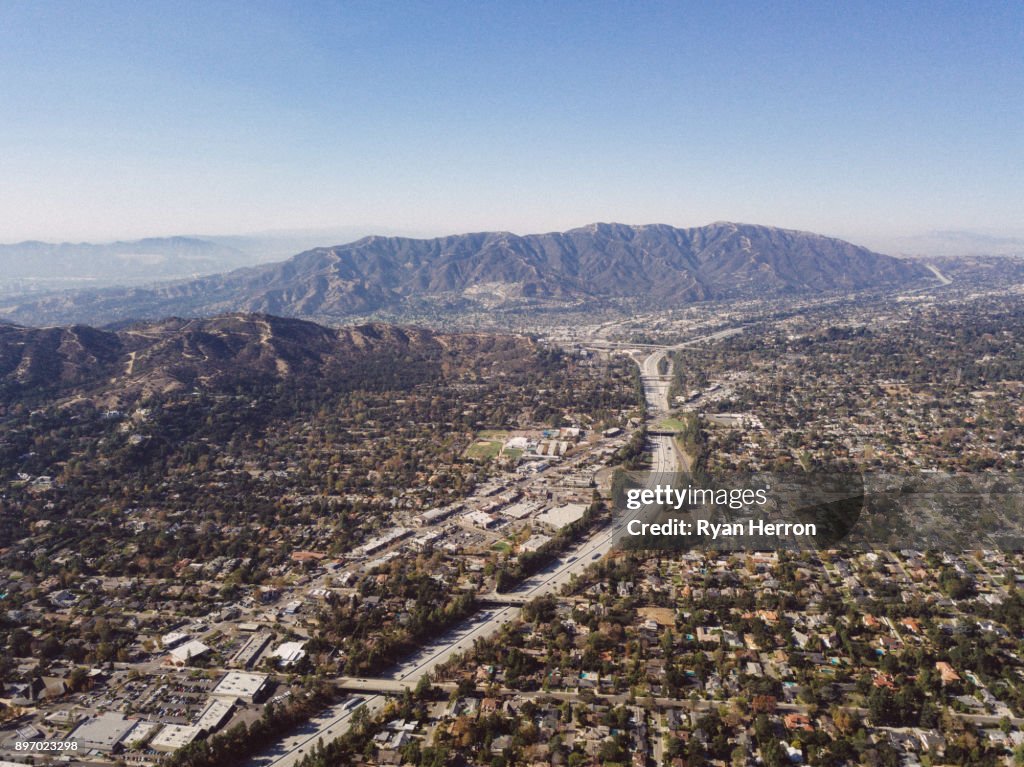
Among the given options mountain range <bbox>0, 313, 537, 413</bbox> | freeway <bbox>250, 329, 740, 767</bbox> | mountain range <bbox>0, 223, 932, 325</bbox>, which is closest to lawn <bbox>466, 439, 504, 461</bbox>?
freeway <bbox>250, 329, 740, 767</bbox>

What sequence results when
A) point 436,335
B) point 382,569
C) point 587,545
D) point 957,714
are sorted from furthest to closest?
point 436,335
point 587,545
point 382,569
point 957,714

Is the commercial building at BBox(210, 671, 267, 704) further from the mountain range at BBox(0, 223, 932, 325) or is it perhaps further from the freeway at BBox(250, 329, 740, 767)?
the mountain range at BBox(0, 223, 932, 325)

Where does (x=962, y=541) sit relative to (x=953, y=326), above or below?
below

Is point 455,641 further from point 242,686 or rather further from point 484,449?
point 484,449

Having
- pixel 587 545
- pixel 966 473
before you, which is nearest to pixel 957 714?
pixel 587 545

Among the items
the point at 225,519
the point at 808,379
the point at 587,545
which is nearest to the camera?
the point at 587,545

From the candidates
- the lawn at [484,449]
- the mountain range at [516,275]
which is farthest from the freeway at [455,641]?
the mountain range at [516,275]

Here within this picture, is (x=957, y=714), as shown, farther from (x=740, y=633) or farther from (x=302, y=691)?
(x=302, y=691)

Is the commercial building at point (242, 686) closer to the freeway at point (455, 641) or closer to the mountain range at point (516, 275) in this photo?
the freeway at point (455, 641)
